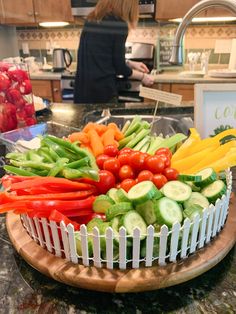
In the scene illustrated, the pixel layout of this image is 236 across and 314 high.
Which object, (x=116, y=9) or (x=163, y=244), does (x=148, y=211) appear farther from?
(x=116, y=9)

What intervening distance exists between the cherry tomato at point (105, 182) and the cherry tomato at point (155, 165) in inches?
3.3

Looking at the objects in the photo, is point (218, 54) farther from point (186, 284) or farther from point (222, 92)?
point (186, 284)

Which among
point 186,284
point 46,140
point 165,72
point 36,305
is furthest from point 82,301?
point 165,72

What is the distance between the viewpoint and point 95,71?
208 centimetres

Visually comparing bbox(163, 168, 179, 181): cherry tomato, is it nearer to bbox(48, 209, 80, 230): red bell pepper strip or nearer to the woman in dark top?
bbox(48, 209, 80, 230): red bell pepper strip

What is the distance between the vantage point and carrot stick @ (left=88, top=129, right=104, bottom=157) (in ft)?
2.50

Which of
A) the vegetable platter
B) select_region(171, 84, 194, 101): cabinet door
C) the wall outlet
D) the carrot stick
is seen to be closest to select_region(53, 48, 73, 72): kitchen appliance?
the wall outlet

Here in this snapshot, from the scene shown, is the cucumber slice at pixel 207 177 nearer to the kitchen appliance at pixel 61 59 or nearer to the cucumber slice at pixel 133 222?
the cucumber slice at pixel 133 222

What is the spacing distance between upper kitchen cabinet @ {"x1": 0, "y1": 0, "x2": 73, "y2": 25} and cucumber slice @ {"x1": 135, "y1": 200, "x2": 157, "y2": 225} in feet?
9.97

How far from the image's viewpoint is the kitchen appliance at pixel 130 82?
2.86 meters

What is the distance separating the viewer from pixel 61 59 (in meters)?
3.10

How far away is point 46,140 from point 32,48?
334 cm

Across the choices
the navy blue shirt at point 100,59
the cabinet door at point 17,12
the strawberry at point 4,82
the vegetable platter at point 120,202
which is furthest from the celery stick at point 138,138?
the cabinet door at point 17,12

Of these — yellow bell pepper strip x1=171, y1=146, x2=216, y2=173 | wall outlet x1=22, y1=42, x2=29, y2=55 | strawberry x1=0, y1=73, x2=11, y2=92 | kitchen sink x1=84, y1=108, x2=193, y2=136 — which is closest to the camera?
yellow bell pepper strip x1=171, y1=146, x2=216, y2=173
